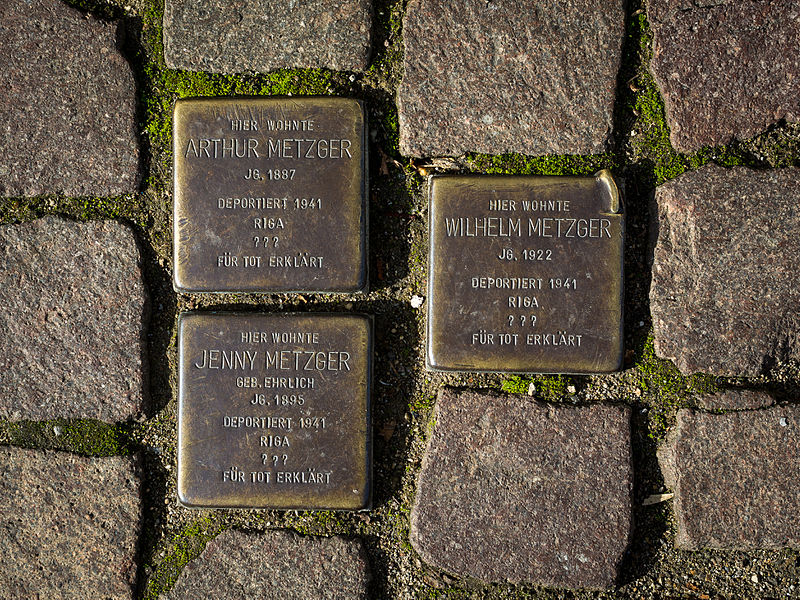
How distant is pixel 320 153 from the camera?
1553mm

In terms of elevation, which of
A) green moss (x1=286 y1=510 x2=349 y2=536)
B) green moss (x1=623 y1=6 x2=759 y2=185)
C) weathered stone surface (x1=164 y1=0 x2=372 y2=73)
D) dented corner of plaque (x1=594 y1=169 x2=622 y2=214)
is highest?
weathered stone surface (x1=164 y1=0 x2=372 y2=73)

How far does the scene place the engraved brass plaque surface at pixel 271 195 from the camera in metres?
1.55

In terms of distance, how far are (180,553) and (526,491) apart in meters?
1.00

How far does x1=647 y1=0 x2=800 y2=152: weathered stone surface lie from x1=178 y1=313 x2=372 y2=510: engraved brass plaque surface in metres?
1.06

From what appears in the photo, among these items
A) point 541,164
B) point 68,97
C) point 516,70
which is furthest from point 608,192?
point 68,97

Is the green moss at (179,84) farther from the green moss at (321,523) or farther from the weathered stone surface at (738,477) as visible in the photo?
the weathered stone surface at (738,477)

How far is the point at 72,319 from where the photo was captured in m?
1.63

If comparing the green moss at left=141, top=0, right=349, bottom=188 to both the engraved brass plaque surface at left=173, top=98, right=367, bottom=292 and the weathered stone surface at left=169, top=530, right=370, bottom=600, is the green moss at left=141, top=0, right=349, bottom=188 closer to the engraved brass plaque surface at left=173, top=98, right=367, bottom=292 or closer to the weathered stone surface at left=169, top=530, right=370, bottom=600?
the engraved brass plaque surface at left=173, top=98, right=367, bottom=292

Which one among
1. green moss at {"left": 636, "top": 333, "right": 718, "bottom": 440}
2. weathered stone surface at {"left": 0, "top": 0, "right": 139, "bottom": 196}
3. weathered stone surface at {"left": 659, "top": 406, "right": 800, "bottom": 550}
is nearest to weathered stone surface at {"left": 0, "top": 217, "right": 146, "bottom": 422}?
weathered stone surface at {"left": 0, "top": 0, "right": 139, "bottom": 196}

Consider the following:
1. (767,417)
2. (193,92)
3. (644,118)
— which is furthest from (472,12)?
(767,417)

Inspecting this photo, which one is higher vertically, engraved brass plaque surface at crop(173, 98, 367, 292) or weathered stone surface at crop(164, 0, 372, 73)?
weathered stone surface at crop(164, 0, 372, 73)

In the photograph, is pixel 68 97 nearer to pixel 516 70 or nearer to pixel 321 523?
pixel 516 70

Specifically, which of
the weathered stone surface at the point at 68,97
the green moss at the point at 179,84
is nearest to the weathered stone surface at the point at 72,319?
the weathered stone surface at the point at 68,97

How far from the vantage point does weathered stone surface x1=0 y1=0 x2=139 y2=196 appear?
1619 mm
